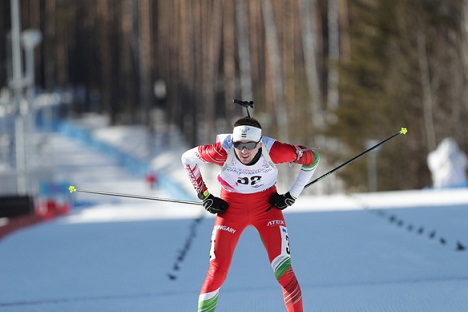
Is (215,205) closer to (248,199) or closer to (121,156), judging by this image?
(248,199)

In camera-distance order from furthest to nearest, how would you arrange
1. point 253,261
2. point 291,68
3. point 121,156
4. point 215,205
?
point 121,156, point 291,68, point 253,261, point 215,205

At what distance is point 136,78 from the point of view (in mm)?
57906

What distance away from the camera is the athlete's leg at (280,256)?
5172 millimetres

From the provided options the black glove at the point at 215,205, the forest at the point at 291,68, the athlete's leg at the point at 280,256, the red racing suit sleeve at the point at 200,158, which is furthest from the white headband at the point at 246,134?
the forest at the point at 291,68

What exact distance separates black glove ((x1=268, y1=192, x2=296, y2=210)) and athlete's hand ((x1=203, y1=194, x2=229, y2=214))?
0.30 meters

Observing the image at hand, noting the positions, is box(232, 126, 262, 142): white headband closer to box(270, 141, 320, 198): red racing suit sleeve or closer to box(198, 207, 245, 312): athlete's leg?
box(270, 141, 320, 198): red racing suit sleeve

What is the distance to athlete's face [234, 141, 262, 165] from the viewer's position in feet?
17.2

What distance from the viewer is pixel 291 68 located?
42.6m

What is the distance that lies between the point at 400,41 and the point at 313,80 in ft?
19.2

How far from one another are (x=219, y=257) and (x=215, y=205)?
0.35 meters

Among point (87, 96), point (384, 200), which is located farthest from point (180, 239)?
point (87, 96)

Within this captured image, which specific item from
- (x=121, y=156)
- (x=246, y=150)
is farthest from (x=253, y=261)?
(x=121, y=156)

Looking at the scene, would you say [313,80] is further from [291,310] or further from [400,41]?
[291,310]

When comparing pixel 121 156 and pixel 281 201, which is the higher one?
pixel 281 201
